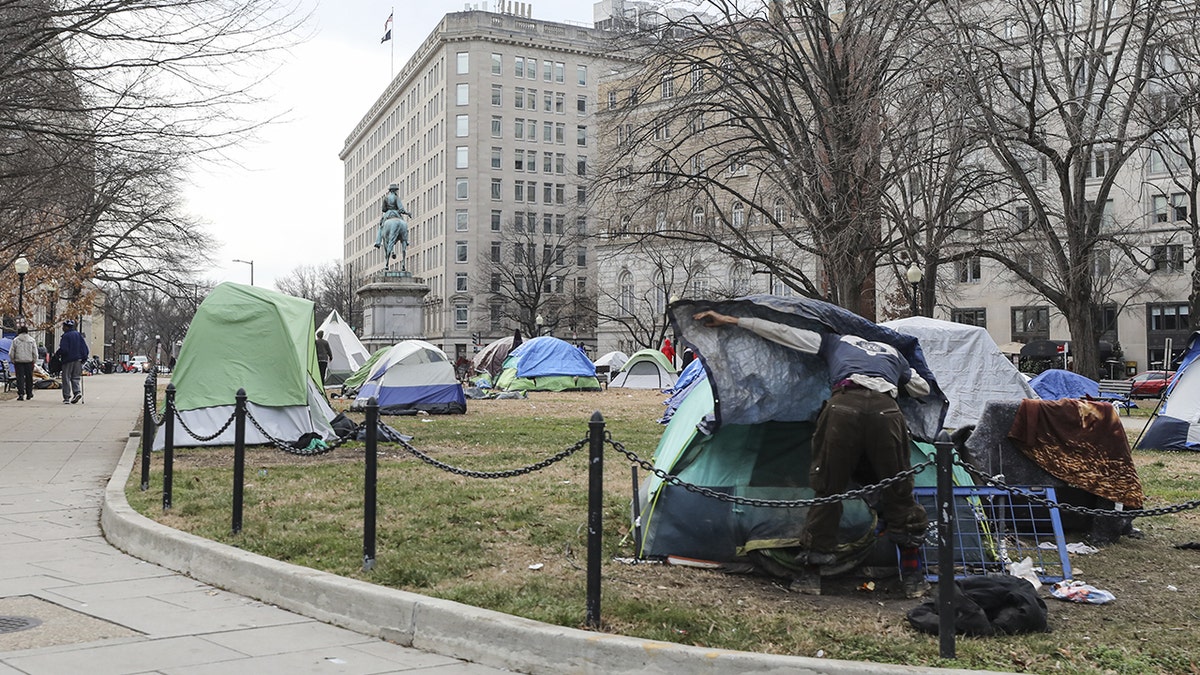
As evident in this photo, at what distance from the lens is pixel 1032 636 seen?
→ 566cm

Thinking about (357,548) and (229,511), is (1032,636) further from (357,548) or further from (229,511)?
(229,511)

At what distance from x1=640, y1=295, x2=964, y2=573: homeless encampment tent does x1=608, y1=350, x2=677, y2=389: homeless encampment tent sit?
3155 centimetres

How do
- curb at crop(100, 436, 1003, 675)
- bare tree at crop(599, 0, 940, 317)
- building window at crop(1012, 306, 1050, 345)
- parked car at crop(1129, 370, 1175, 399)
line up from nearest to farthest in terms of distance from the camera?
curb at crop(100, 436, 1003, 675) → bare tree at crop(599, 0, 940, 317) → parked car at crop(1129, 370, 1175, 399) → building window at crop(1012, 306, 1050, 345)

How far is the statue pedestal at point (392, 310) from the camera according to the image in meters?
41.7

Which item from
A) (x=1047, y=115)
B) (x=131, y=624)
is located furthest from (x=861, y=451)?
(x=1047, y=115)

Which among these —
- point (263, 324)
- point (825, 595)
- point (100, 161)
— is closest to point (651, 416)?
point (263, 324)

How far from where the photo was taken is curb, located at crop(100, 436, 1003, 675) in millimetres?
5051

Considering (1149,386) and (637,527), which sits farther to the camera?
(1149,386)

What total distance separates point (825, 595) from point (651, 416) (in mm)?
16296

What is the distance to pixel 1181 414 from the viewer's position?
1702 cm

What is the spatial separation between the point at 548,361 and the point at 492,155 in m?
73.0

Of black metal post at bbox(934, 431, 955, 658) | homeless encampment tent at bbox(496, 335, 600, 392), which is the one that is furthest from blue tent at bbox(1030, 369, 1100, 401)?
black metal post at bbox(934, 431, 955, 658)

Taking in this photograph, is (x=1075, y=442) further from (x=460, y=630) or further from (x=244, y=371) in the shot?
(x=244, y=371)

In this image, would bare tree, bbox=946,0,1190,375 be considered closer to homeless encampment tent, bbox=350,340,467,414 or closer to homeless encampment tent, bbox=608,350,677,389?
homeless encampment tent, bbox=350,340,467,414
